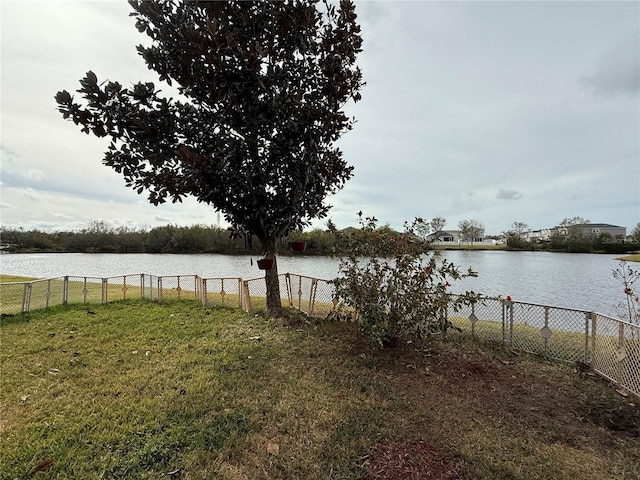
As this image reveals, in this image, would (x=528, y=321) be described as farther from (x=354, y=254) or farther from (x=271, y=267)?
(x=271, y=267)

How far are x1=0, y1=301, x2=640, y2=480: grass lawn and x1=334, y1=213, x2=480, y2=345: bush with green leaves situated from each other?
438 millimetres

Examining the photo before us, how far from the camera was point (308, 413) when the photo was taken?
284 centimetres

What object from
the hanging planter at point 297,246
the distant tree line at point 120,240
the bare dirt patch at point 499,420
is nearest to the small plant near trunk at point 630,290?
the bare dirt patch at point 499,420

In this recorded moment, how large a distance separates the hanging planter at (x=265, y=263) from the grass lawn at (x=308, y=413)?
1596mm

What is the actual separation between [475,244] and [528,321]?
49349 mm

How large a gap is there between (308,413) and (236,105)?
445cm

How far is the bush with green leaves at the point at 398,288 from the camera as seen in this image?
4.08m

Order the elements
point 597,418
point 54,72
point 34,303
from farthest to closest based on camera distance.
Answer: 1. point 34,303
2. point 54,72
3. point 597,418

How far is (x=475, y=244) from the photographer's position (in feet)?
160

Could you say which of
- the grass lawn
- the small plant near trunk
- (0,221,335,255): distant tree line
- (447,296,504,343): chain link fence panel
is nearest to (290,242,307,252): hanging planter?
the grass lawn

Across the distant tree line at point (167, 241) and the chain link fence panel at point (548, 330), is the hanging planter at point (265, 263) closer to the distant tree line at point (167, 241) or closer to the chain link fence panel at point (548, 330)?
the chain link fence panel at point (548, 330)

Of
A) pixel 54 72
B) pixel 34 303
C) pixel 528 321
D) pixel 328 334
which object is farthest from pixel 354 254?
pixel 34 303

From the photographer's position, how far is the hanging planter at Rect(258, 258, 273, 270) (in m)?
6.05

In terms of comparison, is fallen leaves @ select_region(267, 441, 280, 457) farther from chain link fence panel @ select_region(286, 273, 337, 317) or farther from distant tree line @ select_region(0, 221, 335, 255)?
distant tree line @ select_region(0, 221, 335, 255)
